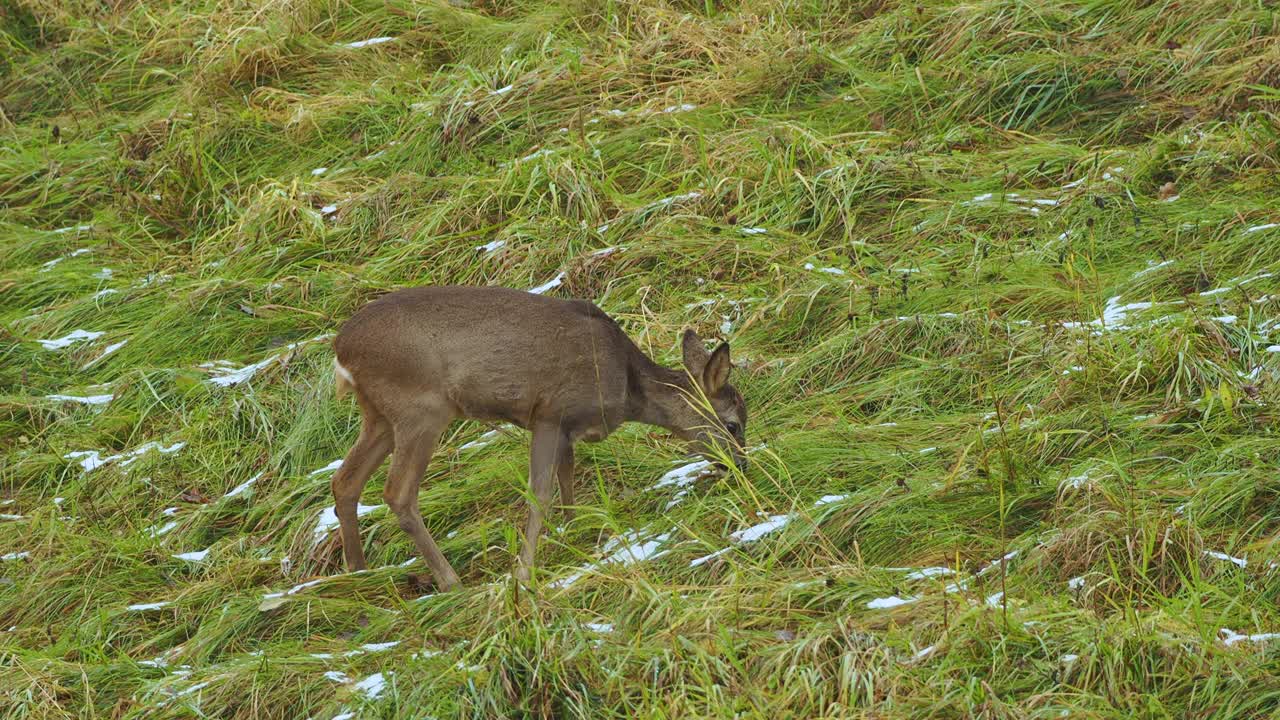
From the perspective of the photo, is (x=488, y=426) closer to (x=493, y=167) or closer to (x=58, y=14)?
(x=493, y=167)

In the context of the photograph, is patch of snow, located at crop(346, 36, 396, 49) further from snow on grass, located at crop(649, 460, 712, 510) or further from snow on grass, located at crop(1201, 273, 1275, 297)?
snow on grass, located at crop(1201, 273, 1275, 297)

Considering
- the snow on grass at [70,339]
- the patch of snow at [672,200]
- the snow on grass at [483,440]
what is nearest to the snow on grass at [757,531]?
the snow on grass at [483,440]

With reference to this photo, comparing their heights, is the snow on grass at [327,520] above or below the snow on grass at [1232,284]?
below

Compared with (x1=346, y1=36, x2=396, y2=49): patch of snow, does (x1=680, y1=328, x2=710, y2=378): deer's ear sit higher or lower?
higher

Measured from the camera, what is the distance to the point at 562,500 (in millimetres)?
5496

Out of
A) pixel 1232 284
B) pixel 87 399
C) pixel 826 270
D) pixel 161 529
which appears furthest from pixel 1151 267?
pixel 87 399

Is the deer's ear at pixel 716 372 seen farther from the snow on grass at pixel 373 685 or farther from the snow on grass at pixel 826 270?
the snow on grass at pixel 373 685

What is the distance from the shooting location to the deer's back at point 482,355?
5.13 metres

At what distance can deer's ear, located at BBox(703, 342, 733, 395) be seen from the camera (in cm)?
545

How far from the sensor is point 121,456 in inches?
248

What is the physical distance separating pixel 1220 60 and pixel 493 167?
3.70 meters

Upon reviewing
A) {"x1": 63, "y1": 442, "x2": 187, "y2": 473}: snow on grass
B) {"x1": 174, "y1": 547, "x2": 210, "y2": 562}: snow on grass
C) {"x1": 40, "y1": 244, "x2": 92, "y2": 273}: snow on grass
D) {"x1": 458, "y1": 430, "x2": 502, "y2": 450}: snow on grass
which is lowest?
{"x1": 40, "y1": 244, "x2": 92, "y2": 273}: snow on grass

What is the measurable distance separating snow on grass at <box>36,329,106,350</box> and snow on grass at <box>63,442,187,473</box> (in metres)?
1.03

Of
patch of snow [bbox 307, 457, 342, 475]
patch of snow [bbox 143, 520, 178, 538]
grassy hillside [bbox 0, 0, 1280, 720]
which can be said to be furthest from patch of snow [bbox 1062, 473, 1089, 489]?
patch of snow [bbox 143, 520, 178, 538]
